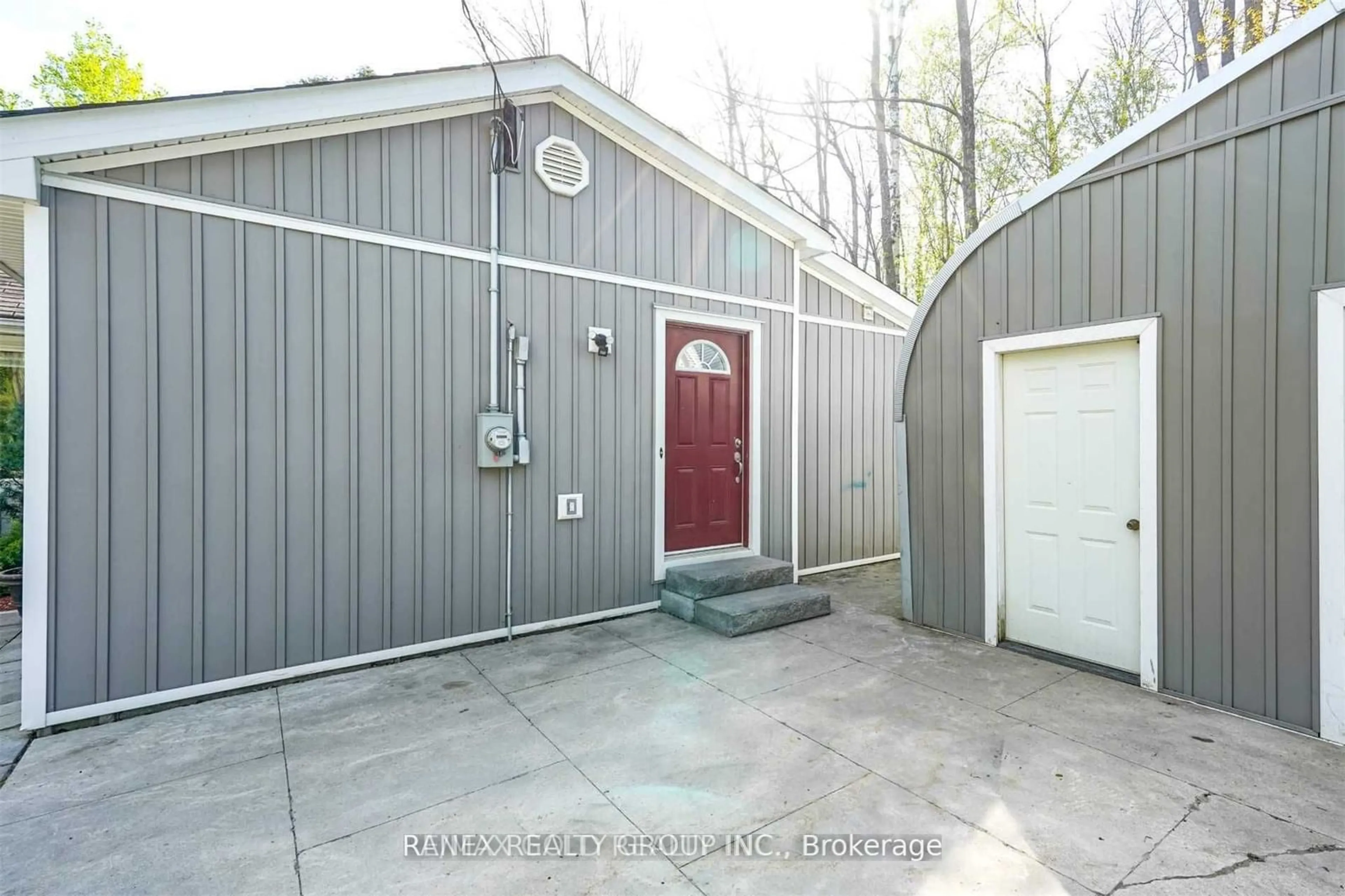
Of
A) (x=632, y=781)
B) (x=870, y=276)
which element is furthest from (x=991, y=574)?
(x=870, y=276)

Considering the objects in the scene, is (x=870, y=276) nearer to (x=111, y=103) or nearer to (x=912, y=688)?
(x=912, y=688)

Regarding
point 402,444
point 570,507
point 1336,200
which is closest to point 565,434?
point 570,507

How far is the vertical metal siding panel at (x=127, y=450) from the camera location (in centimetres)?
299

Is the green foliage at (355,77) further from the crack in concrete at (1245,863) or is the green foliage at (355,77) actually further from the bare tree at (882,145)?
the bare tree at (882,145)

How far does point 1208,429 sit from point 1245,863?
6.50 ft

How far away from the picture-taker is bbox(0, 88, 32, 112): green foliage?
42.4 feet

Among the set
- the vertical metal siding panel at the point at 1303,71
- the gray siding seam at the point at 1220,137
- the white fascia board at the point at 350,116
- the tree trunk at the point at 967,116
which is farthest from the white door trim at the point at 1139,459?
the tree trunk at the point at 967,116

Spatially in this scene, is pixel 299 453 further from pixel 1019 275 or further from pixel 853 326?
pixel 853 326

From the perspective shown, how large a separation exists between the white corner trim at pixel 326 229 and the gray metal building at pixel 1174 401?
2.19 metres

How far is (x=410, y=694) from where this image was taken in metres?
3.27

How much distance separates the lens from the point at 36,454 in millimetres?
2811

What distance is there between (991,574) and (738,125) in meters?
11.3

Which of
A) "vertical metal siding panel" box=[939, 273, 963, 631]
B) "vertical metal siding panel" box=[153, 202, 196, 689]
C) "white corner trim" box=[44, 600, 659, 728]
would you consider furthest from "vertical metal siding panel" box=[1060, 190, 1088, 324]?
"vertical metal siding panel" box=[153, 202, 196, 689]

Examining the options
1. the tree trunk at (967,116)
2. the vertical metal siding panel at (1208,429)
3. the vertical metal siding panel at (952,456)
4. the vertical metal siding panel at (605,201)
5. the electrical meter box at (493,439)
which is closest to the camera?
the vertical metal siding panel at (1208,429)
